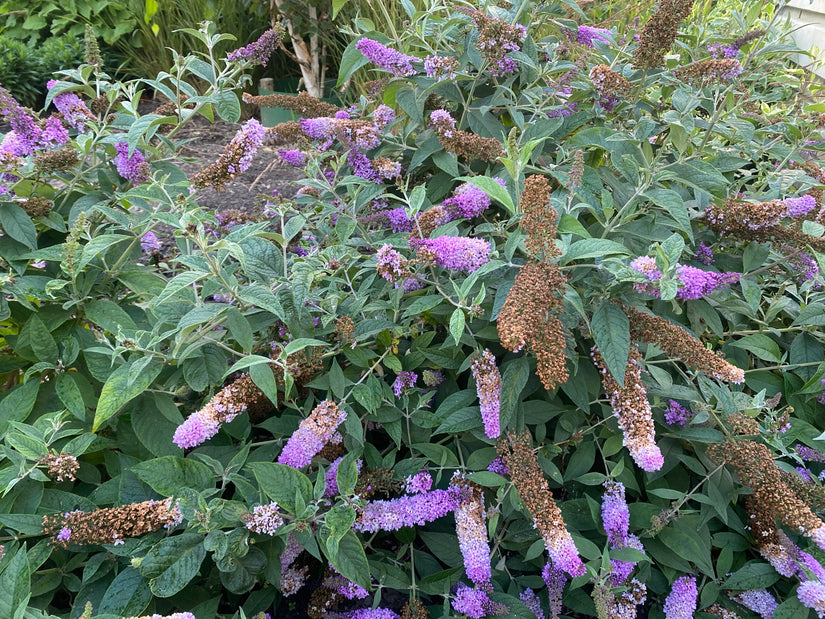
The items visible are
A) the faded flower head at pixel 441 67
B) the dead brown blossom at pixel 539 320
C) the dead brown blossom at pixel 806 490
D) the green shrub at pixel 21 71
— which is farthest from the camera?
the green shrub at pixel 21 71

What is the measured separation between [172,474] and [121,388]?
0.23 m

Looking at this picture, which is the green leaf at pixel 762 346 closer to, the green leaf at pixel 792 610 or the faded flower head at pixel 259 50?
the green leaf at pixel 792 610

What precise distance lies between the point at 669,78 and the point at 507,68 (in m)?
0.55

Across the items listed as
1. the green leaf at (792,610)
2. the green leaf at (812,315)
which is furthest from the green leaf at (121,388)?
the green leaf at (812,315)

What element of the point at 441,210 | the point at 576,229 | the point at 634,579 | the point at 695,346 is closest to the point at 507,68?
the point at 441,210

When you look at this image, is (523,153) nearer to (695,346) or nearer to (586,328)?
(586,328)

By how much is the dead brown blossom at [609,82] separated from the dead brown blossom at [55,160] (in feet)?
5.18

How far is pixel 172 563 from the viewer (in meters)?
1.18

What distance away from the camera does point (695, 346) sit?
4.09 ft

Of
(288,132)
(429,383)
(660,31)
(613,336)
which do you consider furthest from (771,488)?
(288,132)

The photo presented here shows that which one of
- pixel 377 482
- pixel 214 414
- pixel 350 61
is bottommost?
pixel 377 482

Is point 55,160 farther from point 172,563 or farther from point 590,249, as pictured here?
point 590,249

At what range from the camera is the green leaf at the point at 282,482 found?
48.2 inches

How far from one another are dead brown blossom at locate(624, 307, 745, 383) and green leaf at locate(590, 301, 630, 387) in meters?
0.05
